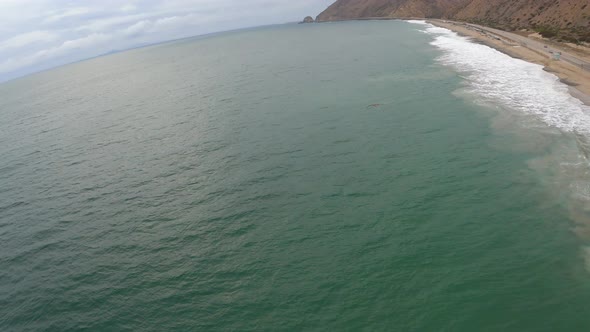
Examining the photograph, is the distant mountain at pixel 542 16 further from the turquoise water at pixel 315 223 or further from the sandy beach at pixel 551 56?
the turquoise water at pixel 315 223

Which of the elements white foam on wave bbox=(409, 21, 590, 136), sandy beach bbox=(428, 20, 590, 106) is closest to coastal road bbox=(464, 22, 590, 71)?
sandy beach bbox=(428, 20, 590, 106)

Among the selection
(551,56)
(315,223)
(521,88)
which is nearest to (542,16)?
(551,56)

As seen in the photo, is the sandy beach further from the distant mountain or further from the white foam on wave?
the distant mountain

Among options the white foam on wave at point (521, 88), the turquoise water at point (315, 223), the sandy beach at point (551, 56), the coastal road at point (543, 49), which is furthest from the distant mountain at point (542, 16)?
the turquoise water at point (315, 223)

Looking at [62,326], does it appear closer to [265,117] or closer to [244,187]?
[244,187]

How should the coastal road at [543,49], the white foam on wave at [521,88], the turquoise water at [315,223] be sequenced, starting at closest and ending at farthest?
the turquoise water at [315,223] → the white foam on wave at [521,88] → the coastal road at [543,49]

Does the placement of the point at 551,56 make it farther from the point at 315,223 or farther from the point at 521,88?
the point at 315,223

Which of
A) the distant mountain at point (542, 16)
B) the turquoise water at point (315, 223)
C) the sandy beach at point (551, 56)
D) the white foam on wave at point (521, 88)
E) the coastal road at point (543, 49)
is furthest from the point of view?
the distant mountain at point (542, 16)
